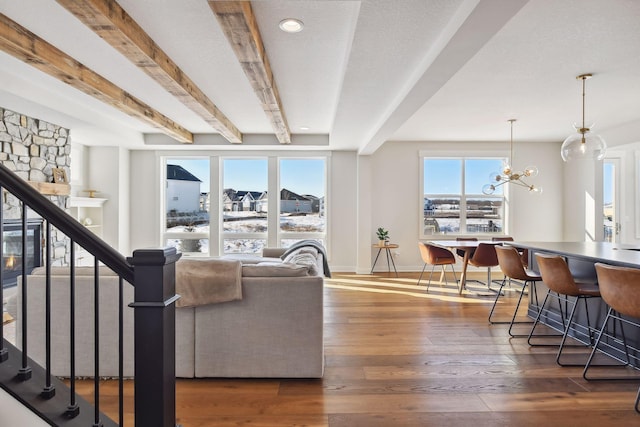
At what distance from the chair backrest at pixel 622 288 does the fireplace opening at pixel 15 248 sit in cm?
589

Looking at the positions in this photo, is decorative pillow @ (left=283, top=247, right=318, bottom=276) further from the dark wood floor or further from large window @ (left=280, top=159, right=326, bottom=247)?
large window @ (left=280, top=159, right=326, bottom=247)

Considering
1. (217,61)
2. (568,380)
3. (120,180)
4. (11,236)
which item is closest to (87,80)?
(217,61)

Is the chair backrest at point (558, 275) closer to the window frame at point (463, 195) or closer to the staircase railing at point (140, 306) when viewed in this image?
the staircase railing at point (140, 306)

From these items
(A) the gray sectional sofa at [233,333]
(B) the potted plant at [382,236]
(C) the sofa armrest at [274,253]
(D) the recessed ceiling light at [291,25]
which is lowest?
(A) the gray sectional sofa at [233,333]

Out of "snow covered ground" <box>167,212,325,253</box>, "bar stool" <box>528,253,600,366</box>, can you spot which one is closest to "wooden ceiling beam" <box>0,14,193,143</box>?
"snow covered ground" <box>167,212,325,253</box>

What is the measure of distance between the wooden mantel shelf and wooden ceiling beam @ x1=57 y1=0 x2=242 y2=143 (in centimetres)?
233

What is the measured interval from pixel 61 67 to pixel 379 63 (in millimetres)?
2641

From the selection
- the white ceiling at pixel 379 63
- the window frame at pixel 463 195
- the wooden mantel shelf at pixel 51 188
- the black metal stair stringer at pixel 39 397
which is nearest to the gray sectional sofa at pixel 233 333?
the black metal stair stringer at pixel 39 397

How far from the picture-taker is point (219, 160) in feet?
23.1

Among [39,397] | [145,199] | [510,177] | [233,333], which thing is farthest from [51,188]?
[510,177]

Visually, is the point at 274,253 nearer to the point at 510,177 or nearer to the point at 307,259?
the point at 307,259

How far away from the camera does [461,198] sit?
7.14 m

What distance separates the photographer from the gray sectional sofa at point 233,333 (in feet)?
8.12

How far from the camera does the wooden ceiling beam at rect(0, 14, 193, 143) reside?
100 inches
